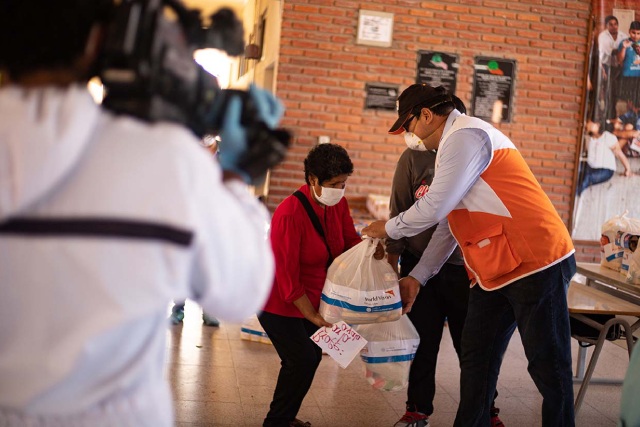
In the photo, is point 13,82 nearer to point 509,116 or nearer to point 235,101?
point 235,101

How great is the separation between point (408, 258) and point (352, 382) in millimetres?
1174

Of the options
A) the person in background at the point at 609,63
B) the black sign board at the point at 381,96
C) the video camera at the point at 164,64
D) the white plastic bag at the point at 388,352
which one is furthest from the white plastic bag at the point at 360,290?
the person in background at the point at 609,63

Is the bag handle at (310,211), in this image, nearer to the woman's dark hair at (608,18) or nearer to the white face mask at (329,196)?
the white face mask at (329,196)

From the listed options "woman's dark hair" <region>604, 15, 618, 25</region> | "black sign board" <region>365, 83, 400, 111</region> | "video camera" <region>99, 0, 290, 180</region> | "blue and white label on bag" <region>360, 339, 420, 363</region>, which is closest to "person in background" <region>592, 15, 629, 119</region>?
"woman's dark hair" <region>604, 15, 618, 25</region>

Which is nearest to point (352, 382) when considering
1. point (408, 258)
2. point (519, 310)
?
point (408, 258)

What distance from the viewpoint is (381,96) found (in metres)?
8.12

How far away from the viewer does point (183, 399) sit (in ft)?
14.2

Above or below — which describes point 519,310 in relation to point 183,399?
above

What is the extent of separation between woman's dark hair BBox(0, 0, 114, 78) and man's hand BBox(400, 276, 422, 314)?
9.35 feet

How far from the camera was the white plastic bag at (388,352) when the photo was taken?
12.0ft

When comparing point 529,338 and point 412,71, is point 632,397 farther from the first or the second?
point 412,71

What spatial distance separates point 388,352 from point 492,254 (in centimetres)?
77

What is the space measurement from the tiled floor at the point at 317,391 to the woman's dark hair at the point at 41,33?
3.08 metres

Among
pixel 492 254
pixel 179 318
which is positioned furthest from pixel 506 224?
pixel 179 318
